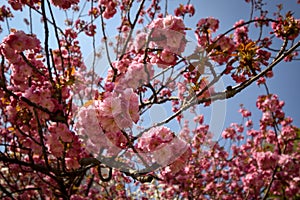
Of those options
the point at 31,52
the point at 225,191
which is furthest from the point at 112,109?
the point at 225,191

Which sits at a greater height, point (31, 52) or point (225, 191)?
point (31, 52)

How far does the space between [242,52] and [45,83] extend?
2.10 m

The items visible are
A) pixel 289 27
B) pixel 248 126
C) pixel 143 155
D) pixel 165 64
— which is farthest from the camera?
pixel 248 126

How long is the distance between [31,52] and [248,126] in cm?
583

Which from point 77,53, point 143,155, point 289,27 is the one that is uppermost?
point 77,53

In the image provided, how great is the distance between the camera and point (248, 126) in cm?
715

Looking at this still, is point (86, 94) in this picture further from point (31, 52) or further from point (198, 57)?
point (198, 57)

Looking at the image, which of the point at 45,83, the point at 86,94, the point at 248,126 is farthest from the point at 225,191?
the point at 45,83

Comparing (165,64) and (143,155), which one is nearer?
(143,155)

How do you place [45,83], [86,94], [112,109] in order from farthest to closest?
[86,94]
[45,83]
[112,109]

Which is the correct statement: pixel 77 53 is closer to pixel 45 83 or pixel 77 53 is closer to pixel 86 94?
pixel 86 94

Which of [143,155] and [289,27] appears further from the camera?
[289,27]

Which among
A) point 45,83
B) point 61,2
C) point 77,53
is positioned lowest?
point 45,83

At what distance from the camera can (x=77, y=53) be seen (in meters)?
4.43
